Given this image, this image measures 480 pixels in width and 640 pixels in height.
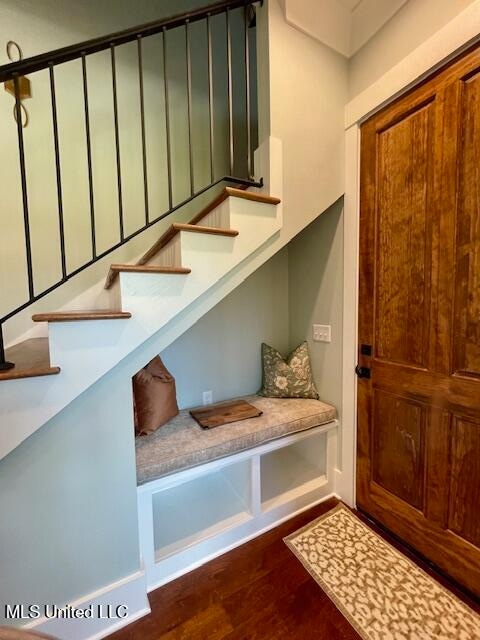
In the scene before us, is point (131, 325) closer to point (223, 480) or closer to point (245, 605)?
point (245, 605)

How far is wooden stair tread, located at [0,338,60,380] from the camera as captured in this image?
0.98 metres

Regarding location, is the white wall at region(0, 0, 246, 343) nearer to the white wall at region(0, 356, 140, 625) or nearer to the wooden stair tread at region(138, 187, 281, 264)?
the wooden stair tread at region(138, 187, 281, 264)

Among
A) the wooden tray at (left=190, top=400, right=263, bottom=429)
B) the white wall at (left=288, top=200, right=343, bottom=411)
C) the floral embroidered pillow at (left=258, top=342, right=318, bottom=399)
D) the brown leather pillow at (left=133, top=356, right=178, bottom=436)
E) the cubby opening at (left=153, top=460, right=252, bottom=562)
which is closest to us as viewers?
the cubby opening at (left=153, top=460, right=252, bottom=562)

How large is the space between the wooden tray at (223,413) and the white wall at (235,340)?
0.60 feet

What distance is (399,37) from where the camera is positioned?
1.43 meters

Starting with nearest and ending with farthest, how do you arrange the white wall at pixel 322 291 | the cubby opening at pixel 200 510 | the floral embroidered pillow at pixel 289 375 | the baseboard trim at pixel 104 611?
the baseboard trim at pixel 104 611, the cubby opening at pixel 200 510, the white wall at pixel 322 291, the floral embroidered pillow at pixel 289 375

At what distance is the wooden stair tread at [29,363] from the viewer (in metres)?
0.98

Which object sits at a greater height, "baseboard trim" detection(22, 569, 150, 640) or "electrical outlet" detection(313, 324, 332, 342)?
"electrical outlet" detection(313, 324, 332, 342)

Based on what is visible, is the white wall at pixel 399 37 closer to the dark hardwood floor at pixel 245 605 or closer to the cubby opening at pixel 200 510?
Answer: the cubby opening at pixel 200 510

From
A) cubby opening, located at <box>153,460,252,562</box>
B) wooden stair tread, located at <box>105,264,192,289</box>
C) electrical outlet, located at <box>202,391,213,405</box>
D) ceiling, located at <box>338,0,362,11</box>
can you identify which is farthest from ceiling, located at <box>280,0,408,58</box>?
cubby opening, located at <box>153,460,252,562</box>

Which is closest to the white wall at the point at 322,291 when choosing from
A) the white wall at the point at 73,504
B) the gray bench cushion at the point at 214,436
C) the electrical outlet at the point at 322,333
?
the electrical outlet at the point at 322,333

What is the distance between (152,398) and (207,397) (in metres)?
0.57

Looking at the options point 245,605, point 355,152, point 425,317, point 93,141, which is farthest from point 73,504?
point 355,152

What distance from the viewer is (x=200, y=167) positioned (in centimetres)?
227
